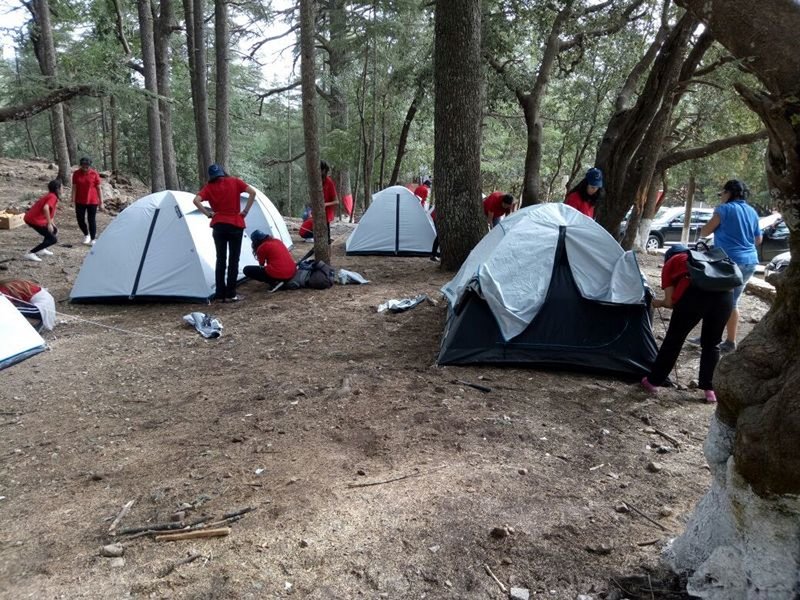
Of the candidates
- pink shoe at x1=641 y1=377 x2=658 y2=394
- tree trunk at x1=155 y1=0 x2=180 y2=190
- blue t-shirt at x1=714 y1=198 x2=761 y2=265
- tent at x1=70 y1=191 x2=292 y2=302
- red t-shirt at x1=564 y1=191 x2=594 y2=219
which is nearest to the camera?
pink shoe at x1=641 y1=377 x2=658 y2=394

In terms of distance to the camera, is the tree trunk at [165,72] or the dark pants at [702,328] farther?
the tree trunk at [165,72]

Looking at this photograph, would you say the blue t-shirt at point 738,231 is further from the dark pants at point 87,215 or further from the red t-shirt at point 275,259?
the dark pants at point 87,215

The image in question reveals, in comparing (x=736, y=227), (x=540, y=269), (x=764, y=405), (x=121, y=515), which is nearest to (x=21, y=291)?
(x=121, y=515)

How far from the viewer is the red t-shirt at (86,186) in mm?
10294

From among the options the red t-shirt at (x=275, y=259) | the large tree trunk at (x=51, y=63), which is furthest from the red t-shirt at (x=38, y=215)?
the large tree trunk at (x=51, y=63)

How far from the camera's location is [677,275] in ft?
14.9

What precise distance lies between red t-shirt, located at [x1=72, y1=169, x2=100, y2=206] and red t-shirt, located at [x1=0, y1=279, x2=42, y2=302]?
4.64 metres

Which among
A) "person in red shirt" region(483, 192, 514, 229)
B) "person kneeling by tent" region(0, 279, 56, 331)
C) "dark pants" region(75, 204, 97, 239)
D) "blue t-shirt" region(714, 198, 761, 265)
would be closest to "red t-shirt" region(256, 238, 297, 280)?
"person kneeling by tent" region(0, 279, 56, 331)

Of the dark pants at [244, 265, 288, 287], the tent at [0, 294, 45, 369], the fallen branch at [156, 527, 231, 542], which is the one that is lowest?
the fallen branch at [156, 527, 231, 542]

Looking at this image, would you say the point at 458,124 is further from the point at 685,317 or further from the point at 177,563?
the point at 177,563

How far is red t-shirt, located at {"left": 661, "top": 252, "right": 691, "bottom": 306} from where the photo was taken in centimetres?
449

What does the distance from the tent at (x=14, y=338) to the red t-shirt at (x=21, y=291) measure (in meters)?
0.71

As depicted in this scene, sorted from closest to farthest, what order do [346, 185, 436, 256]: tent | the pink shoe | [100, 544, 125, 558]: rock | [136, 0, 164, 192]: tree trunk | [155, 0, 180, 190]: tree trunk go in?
1. [100, 544, 125, 558]: rock
2. the pink shoe
3. [346, 185, 436, 256]: tent
4. [136, 0, 164, 192]: tree trunk
5. [155, 0, 180, 190]: tree trunk

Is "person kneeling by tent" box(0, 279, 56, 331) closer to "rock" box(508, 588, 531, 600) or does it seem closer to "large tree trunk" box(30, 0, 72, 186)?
"rock" box(508, 588, 531, 600)
